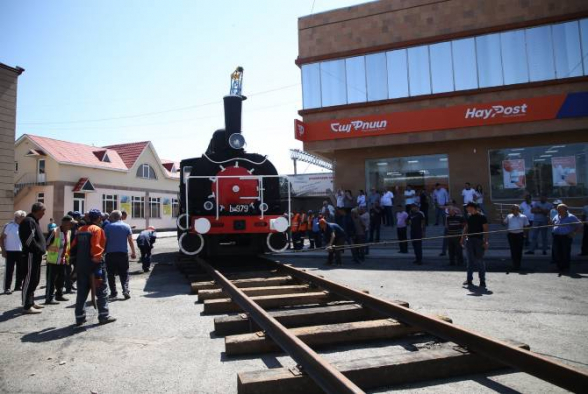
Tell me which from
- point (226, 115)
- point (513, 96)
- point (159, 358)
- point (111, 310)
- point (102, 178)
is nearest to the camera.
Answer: point (159, 358)

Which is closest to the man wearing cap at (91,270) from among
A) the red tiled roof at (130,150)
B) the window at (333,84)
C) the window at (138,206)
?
the window at (333,84)

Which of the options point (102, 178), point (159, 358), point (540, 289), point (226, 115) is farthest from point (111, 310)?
point (102, 178)

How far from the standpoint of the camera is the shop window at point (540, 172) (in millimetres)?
18250

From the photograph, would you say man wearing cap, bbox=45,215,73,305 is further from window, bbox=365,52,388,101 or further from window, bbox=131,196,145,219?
window, bbox=131,196,145,219

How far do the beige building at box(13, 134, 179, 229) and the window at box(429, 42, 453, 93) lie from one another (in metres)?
26.0

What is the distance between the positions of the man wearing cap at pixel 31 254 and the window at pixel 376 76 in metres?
17.2

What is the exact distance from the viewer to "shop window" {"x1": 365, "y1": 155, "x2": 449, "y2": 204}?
20.1 meters

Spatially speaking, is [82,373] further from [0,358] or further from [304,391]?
[304,391]

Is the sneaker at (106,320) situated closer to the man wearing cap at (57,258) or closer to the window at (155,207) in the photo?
the man wearing cap at (57,258)

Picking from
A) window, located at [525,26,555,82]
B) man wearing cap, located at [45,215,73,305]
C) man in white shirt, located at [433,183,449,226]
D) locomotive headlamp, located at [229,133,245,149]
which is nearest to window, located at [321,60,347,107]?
man in white shirt, located at [433,183,449,226]

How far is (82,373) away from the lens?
3.88 meters

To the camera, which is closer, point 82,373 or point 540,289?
point 82,373

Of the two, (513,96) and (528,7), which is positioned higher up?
(528,7)

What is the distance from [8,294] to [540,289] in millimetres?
10681
